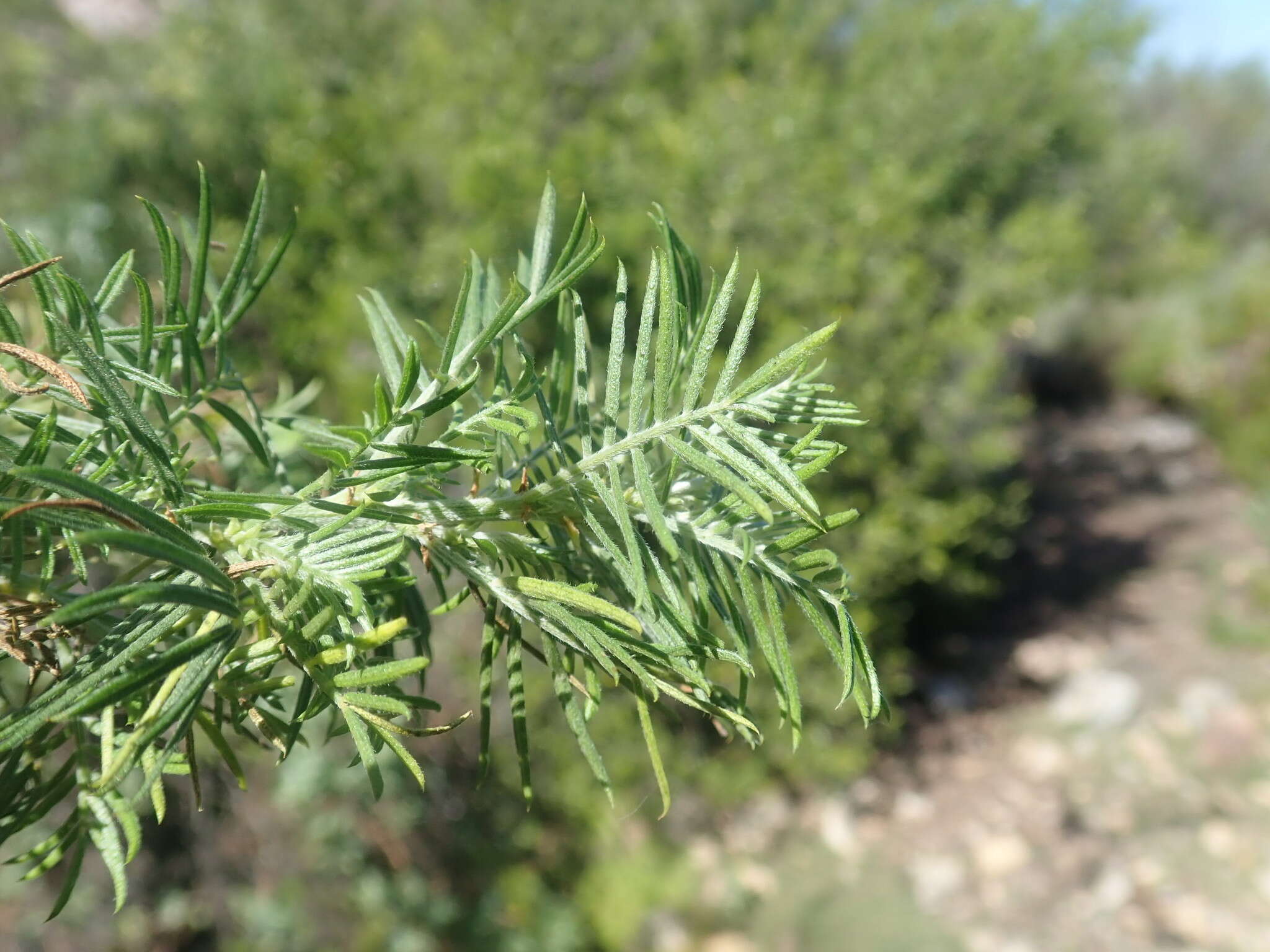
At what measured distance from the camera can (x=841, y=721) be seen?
9.22 feet

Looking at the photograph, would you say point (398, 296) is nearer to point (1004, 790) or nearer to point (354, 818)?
point (354, 818)

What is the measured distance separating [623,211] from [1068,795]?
2564 mm

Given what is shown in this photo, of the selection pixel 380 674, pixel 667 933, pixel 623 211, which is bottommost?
pixel 667 933

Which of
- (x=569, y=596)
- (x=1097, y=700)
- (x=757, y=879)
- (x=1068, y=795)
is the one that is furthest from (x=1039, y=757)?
(x=569, y=596)

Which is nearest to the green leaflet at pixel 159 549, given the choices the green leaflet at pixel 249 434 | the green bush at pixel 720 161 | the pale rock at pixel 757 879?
the green leaflet at pixel 249 434

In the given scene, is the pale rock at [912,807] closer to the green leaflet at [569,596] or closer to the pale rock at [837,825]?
the pale rock at [837,825]

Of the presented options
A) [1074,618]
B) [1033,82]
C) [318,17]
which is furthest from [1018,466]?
[318,17]

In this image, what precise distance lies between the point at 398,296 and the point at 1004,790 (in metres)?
2.67

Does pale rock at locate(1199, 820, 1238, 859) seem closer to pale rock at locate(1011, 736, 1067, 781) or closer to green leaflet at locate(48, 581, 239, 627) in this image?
pale rock at locate(1011, 736, 1067, 781)

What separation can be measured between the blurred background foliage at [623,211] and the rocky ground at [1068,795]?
223 mm

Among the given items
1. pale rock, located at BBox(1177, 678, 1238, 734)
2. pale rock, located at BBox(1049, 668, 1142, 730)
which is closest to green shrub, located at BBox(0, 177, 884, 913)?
pale rock, located at BBox(1049, 668, 1142, 730)

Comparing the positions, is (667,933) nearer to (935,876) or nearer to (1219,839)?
(935,876)

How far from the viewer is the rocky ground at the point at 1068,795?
2.48 meters

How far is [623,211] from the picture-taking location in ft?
10.1
